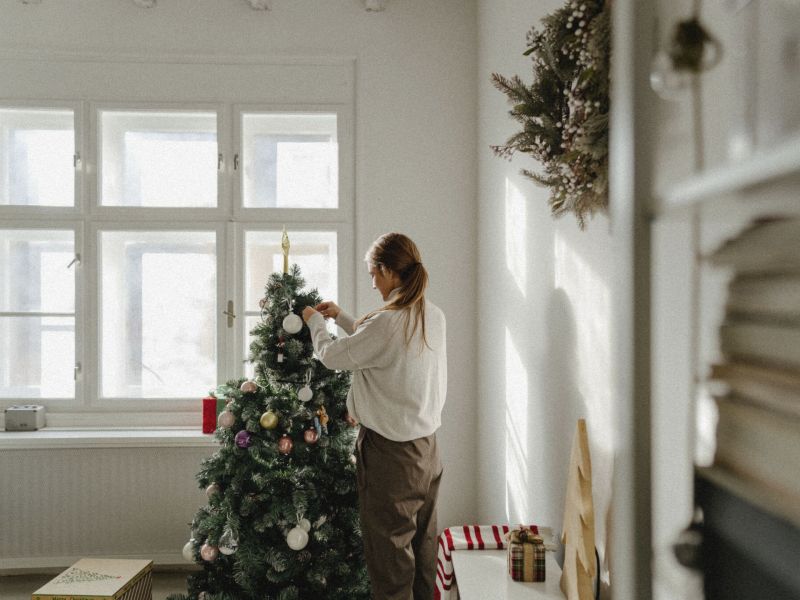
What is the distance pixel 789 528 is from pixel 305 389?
6.49 feet

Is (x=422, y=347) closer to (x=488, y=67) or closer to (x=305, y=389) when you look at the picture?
(x=305, y=389)

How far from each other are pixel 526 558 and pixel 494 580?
0.13m

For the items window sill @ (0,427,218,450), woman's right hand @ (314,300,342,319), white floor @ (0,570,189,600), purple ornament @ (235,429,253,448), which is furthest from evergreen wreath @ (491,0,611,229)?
white floor @ (0,570,189,600)

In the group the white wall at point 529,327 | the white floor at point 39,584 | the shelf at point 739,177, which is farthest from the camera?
the white floor at point 39,584

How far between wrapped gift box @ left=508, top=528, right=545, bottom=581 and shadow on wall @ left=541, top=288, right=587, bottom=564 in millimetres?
199

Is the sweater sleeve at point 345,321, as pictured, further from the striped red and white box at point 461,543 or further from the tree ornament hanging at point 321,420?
the striped red and white box at point 461,543

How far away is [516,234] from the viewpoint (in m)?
2.42

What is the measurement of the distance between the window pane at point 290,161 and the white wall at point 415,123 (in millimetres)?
212

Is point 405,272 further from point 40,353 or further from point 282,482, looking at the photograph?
point 40,353

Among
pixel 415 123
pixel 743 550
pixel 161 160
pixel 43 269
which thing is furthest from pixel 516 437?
pixel 43 269

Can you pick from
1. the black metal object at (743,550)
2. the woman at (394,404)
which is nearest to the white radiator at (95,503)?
the woman at (394,404)

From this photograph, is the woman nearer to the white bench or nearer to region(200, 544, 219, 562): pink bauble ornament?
the white bench

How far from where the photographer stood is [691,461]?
500 millimetres

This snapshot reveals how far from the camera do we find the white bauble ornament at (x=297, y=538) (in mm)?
2188
